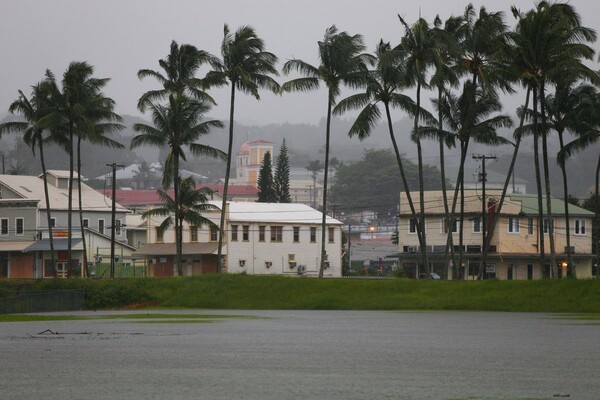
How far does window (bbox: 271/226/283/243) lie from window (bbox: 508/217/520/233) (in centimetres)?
2102

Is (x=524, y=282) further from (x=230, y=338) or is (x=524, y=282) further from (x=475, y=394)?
(x=475, y=394)

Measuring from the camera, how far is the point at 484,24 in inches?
2736

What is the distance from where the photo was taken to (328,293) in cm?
6012

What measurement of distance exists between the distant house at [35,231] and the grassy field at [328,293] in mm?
41595

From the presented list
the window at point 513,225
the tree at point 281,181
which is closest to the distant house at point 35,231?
the tree at point 281,181

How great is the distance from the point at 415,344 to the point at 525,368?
22.5ft

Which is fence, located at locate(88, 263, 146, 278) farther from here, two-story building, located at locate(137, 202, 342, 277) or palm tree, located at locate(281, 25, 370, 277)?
palm tree, located at locate(281, 25, 370, 277)

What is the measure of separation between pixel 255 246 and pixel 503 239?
22721 mm

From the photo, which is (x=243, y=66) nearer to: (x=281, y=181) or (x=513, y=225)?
(x=513, y=225)

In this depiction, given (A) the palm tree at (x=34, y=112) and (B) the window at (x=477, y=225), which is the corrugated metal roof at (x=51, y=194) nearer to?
(A) the palm tree at (x=34, y=112)

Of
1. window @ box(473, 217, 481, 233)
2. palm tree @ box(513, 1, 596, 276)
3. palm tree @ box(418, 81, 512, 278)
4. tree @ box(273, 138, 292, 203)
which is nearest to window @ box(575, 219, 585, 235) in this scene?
window @ box(473, 217, 481, 233)

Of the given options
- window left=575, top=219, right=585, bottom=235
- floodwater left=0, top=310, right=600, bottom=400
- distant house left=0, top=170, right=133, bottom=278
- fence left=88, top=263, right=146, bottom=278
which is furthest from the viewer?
distant house left=0, top=170, right=133, bottom=278

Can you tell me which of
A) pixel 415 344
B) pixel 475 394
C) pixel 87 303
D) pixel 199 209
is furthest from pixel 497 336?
pixel 199 209

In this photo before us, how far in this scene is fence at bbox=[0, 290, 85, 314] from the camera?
189 feet
